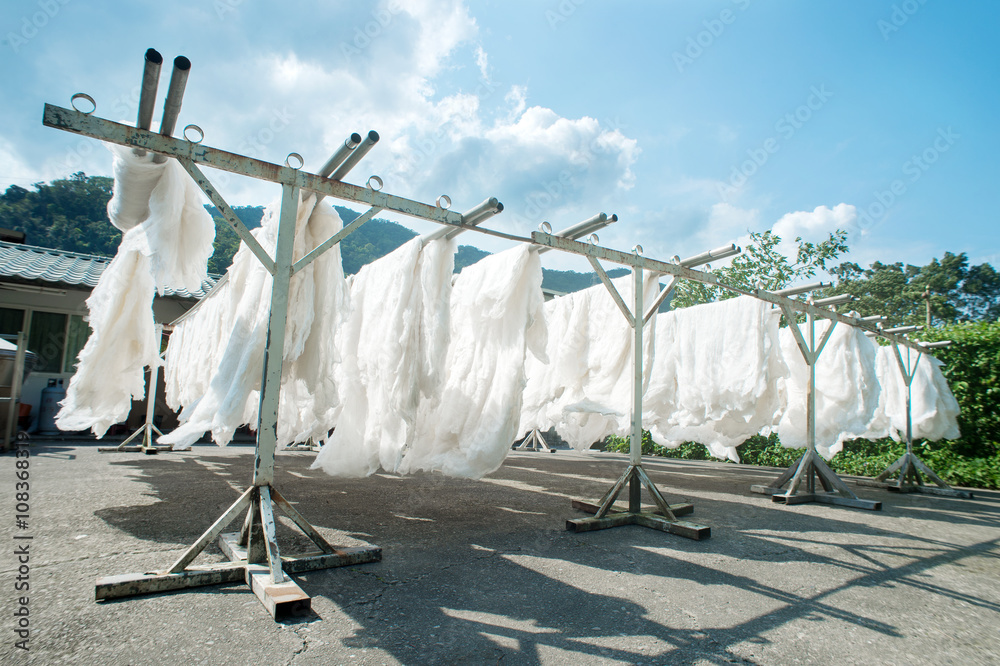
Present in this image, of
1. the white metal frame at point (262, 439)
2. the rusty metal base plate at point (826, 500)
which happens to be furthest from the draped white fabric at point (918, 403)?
the white metal frame at point (262, 439)

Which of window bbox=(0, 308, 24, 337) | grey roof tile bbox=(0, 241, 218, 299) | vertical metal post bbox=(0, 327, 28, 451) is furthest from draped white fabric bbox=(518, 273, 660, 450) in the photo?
window bbox=(0, 308, 24, 337)

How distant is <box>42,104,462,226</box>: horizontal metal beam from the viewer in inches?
101

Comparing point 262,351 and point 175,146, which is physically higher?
point 175,146

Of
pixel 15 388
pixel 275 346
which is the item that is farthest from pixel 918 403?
pixel 15 388

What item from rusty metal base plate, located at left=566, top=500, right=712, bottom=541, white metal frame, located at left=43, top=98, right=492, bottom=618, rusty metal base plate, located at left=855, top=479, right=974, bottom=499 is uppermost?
white metal frame, located at left=43, top=98, right=492, bottom=618

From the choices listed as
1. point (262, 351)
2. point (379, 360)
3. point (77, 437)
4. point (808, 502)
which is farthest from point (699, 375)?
point (77, 437)

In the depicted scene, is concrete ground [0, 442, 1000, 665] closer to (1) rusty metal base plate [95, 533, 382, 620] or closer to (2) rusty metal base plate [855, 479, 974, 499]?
(1) rusty metal base plate [95, 533, 382, 620]

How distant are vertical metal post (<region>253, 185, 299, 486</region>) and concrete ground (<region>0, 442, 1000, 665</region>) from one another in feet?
2.17

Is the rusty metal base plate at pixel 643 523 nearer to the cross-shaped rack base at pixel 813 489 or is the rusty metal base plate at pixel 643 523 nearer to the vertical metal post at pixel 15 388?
the cross-shaped rack base at pixel 813 489

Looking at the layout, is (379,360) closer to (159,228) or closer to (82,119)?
(159,228)

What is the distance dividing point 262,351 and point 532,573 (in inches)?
84.2

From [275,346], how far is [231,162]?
1105 millimetres

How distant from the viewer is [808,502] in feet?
20.5

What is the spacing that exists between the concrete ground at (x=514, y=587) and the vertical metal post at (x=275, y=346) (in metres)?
0.66
